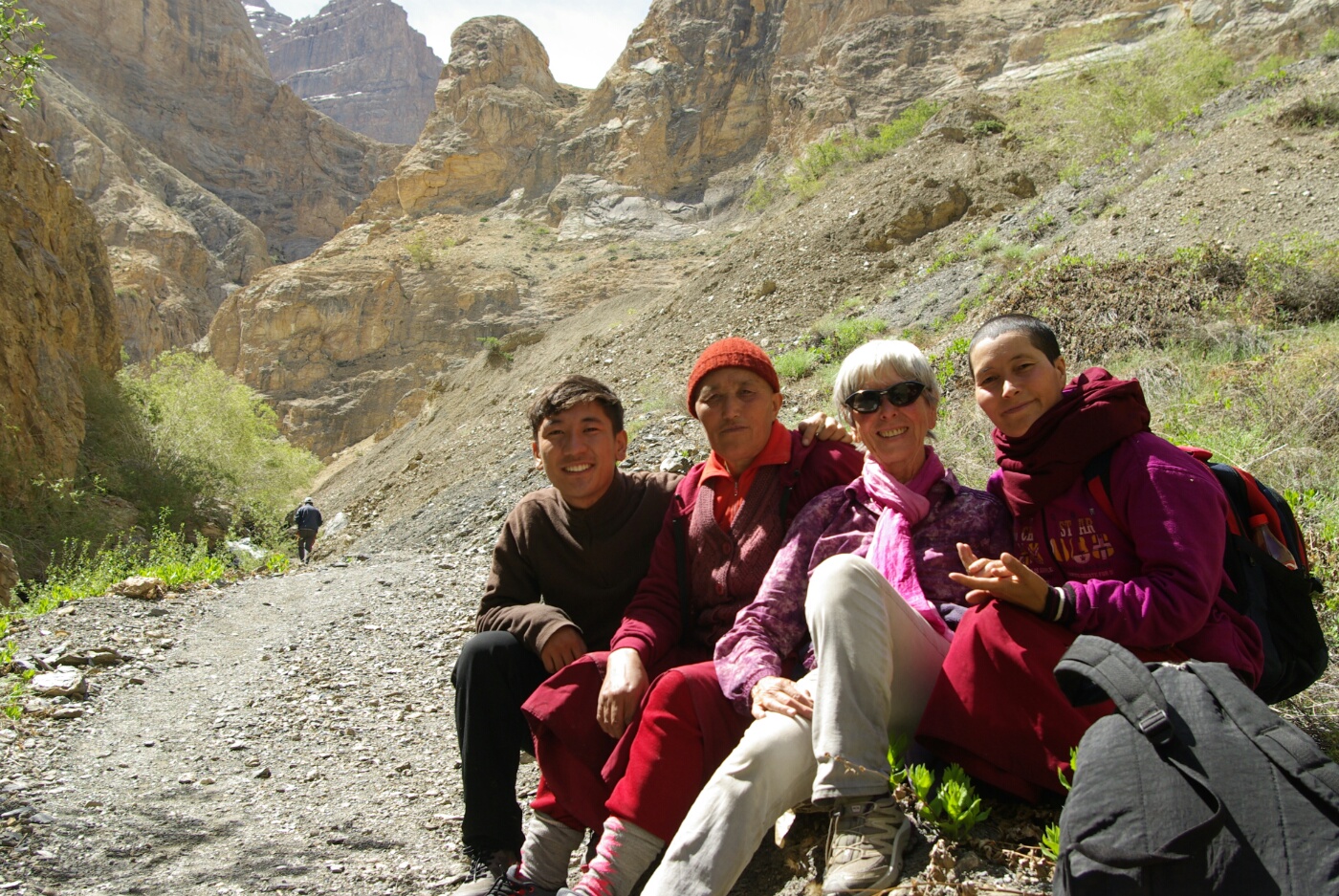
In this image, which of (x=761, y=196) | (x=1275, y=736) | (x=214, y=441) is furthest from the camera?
(x=761, y=196)

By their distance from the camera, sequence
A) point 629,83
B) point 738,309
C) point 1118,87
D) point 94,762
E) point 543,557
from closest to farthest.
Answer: point 543,557
point 94,762
point 738,309
point 1118,87
point 629,83

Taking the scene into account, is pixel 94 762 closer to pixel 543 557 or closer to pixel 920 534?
pixel 543 557

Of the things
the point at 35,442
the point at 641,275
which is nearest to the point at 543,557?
the point at 35,442

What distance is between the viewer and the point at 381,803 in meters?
3.39

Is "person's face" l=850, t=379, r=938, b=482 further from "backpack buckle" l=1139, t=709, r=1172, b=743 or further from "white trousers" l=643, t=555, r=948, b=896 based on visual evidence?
"backpack buckle" l=1139, t=709, r=1172, b=743

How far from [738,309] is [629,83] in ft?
124

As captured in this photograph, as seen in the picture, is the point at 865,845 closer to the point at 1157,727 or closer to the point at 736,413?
the point at 1157,727

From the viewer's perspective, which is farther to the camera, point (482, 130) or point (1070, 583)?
point (482, 130)

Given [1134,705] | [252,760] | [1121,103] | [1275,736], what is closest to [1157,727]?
[1134,705]

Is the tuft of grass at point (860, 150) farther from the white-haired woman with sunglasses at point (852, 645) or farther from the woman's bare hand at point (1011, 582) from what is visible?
the woman's bare hand at point (1011, 582)

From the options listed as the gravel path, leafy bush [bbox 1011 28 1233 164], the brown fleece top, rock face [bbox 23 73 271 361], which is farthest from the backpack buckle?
rock face [bbox 23 73 271 361]

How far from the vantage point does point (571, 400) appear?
8.57ft

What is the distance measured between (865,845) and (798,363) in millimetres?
7649

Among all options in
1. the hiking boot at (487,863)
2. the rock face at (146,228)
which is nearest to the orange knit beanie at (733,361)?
the hiking boot at (487,863)
